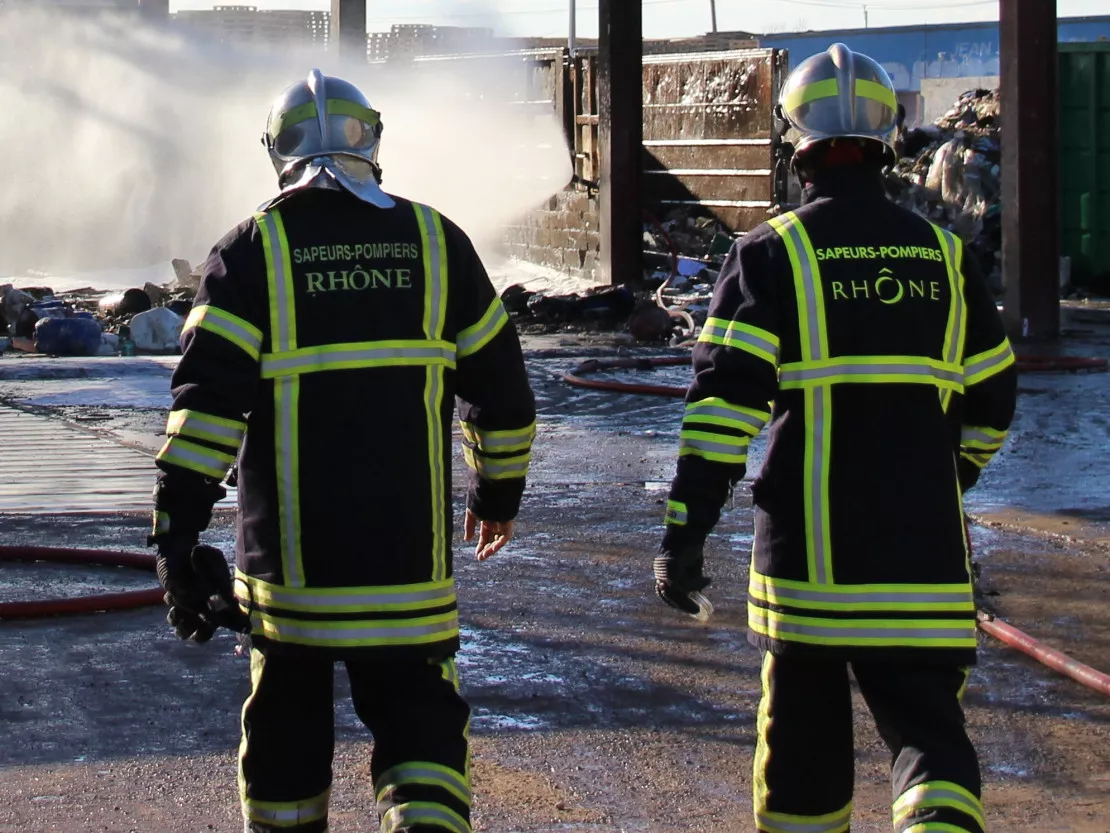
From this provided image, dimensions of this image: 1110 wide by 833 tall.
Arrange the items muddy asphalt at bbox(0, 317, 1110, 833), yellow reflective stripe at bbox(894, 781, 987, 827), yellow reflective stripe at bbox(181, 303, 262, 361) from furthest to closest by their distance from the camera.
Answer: muddy asphalt at bbox(0, 317, 1110, 833) → yellow reflective stripe at bbox(181, 303, 262, 361) → yellow reflective stripe at bbox(894, 781, 987, 827)

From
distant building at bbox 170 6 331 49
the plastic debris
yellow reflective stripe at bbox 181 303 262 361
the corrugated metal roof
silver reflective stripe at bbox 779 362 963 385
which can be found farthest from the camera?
distant building at bbox 170 6 331 49

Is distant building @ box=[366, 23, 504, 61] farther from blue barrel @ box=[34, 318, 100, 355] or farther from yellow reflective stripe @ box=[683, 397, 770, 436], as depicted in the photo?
yellow reflective stripe @ box=[683, 397, 770, 436]

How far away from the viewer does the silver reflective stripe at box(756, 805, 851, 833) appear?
3.32 meters

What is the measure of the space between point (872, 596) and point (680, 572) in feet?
1.15

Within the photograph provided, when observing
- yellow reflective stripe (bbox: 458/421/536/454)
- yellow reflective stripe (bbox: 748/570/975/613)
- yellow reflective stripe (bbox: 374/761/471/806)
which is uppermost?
yellow reflective stripe (bbox: 458/421/536/454)

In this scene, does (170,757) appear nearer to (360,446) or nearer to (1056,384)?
(360,446)

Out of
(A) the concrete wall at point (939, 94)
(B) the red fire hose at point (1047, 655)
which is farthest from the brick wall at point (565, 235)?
(A) the concrete wall at point (939, 94)

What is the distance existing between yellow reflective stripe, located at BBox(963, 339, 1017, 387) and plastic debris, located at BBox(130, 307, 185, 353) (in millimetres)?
11717

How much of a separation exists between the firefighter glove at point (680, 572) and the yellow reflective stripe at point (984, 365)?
0.65 meters

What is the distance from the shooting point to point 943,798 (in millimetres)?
3086

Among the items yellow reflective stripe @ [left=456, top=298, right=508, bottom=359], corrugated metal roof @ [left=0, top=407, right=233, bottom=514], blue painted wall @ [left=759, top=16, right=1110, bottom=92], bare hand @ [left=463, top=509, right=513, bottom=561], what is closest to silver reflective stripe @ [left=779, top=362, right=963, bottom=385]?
yellow reflective stripe @ [left=456, top=298, right=508, bottom=359]

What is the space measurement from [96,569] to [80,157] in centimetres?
2345

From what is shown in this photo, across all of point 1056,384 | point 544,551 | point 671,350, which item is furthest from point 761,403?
point 671,350

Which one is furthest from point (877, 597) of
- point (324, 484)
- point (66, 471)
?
point (66, 471)
